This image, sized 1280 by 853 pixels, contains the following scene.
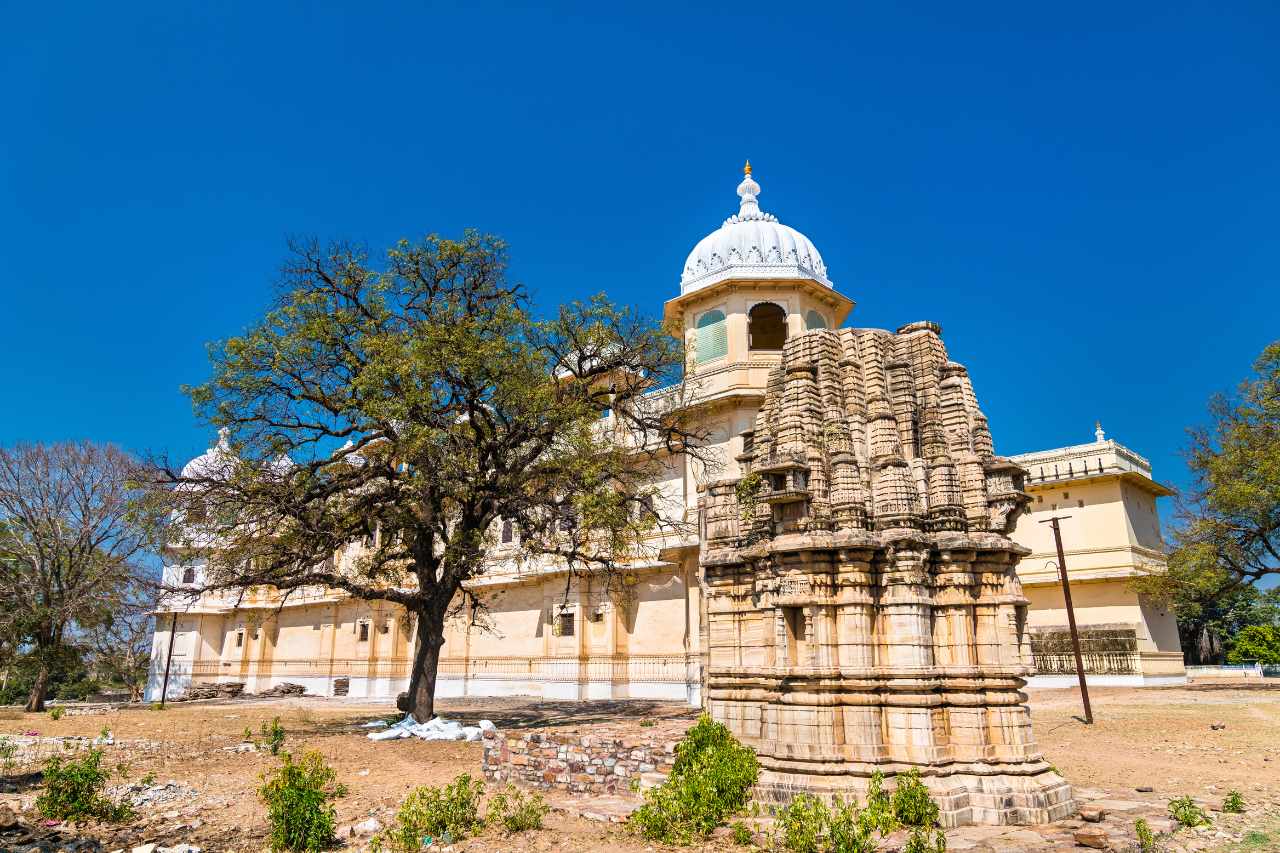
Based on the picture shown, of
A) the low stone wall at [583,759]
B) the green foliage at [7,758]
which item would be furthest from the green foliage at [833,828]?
the green foliage at [7,758]

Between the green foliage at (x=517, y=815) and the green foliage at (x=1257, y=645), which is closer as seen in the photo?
the green foliage at (x=517, y=815)

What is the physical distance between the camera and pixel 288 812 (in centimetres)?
875

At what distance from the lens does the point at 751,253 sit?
92.8ft

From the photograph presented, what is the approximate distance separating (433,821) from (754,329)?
23.1m

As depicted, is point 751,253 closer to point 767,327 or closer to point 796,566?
point 767,327

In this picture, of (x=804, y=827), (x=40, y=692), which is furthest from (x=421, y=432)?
(x=40, y=692)

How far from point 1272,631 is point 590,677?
3327cm

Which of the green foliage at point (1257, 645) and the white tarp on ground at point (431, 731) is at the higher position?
the green foliage at point (1257, 645)

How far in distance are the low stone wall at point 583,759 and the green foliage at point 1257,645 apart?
39.2 meters

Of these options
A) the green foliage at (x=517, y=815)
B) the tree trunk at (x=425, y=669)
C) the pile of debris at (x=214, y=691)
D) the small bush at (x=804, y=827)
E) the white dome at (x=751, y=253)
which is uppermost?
the white dome at (x=751, y=253)

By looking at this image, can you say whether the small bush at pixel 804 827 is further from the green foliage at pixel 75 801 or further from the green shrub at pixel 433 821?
the green foliage at pixel 75 801

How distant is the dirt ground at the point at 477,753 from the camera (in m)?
10.0

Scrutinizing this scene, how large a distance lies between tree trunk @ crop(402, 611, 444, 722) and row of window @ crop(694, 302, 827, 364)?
13129 millimetres

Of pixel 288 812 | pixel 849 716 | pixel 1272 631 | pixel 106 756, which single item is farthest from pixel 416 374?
pixel 1272 631
